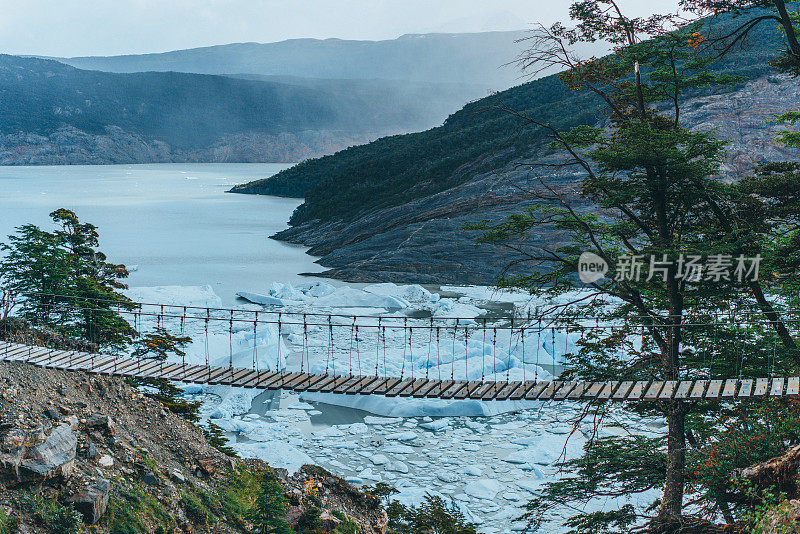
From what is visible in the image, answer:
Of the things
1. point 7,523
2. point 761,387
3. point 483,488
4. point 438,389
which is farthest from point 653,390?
point 7,523

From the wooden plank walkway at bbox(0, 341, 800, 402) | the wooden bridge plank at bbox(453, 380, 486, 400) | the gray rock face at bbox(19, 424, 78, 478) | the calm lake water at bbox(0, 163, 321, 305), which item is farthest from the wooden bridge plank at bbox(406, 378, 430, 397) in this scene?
the calm lake water at bbox(0, 163, 321, 305)

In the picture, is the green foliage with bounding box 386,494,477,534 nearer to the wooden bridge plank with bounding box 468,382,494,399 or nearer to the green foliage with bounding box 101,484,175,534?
the wooden bridge plank with bounding box 468,382,494,399

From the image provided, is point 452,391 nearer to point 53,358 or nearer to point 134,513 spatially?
point 134,513

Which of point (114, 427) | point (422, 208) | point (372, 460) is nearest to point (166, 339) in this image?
point (372, 460)

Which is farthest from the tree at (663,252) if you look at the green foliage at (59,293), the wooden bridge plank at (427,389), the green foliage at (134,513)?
the green foliage at (59,293)

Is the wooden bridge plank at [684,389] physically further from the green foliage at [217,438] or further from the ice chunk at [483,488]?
the green foliage at [217,438]
